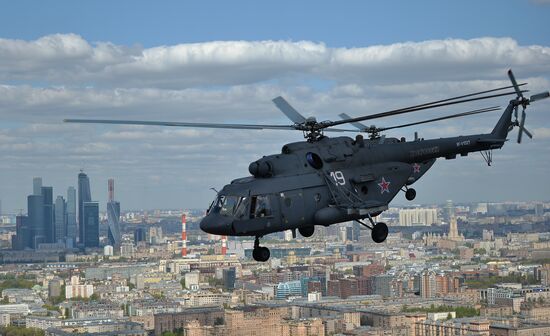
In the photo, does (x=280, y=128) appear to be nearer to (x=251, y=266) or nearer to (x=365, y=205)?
(x=365, y=205)

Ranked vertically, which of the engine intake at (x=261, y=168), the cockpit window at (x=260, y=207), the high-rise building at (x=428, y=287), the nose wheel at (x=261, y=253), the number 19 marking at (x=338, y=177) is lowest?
the high-rise building at (x=428, y=287)

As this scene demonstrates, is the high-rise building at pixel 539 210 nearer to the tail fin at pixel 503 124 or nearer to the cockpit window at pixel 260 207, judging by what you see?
the tail fin at pixel 503 124

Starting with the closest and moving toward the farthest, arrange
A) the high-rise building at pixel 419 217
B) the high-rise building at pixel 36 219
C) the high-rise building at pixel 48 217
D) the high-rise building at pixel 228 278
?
the high-rise building at pixel 228 278 < the high-rise building at pixel 36 219 < the high-rise building at pixel 419 217 < the high-rise building at pixel 48 217

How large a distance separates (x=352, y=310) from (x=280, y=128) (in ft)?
213

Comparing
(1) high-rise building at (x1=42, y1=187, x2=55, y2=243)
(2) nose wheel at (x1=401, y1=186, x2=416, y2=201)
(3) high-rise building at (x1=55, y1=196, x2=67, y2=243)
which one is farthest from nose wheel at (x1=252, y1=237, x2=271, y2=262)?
(3) high-rise building at (x1=55, y1=196, x2=67, y2=243)

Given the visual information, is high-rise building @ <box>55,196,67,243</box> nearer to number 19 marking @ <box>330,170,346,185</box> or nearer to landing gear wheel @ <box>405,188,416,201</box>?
landing gear wheel @ <box>405,188,416,201</box>

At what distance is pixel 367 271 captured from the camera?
10706 centimetres

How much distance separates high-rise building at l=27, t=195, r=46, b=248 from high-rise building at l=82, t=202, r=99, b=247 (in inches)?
258

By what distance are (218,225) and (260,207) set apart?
1.91 feet

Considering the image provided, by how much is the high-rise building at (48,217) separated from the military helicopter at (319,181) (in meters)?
177

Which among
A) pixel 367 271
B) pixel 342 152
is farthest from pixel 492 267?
pixel 342 152

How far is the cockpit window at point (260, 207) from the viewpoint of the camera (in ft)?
49.0

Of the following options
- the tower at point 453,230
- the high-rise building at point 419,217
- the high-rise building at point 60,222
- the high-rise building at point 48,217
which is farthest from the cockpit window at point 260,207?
the high-rise building at point 60,222

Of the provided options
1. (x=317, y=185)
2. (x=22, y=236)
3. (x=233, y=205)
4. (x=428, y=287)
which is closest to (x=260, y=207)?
(x=233, y=205)
